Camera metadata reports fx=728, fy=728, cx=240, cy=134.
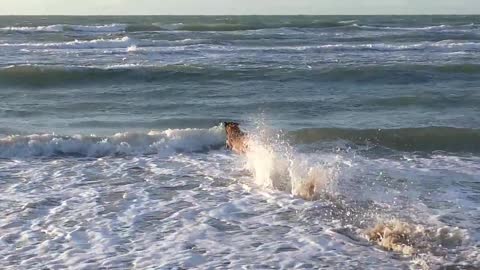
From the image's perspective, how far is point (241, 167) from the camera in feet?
33.0

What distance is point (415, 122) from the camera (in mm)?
14008

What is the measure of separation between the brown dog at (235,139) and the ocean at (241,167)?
0.41ft

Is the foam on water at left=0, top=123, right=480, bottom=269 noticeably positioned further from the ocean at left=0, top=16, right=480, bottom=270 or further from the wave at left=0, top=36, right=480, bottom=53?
the wave at left=0, top=36, right=480, bottom=53

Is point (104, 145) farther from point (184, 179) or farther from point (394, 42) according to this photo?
point (394, 42)

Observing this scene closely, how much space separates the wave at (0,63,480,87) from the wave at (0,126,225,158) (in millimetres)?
9181

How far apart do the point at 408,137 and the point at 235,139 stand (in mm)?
3224

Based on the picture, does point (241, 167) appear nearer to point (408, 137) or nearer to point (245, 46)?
point (408, 137)

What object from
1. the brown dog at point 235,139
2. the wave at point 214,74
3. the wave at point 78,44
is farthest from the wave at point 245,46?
the brown dog at point 235,139

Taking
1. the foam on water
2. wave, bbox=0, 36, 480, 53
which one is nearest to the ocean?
the foam on water

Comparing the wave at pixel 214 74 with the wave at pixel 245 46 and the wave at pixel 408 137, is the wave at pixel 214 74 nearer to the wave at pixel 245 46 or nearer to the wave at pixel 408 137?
the wave at pixel 245 46

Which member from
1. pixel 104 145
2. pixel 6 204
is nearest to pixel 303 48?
pixel 104 145

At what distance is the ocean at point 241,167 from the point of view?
6.59 metres

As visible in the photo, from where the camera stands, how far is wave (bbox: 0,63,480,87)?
68.9 feet

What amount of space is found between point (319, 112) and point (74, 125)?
16.6ft
